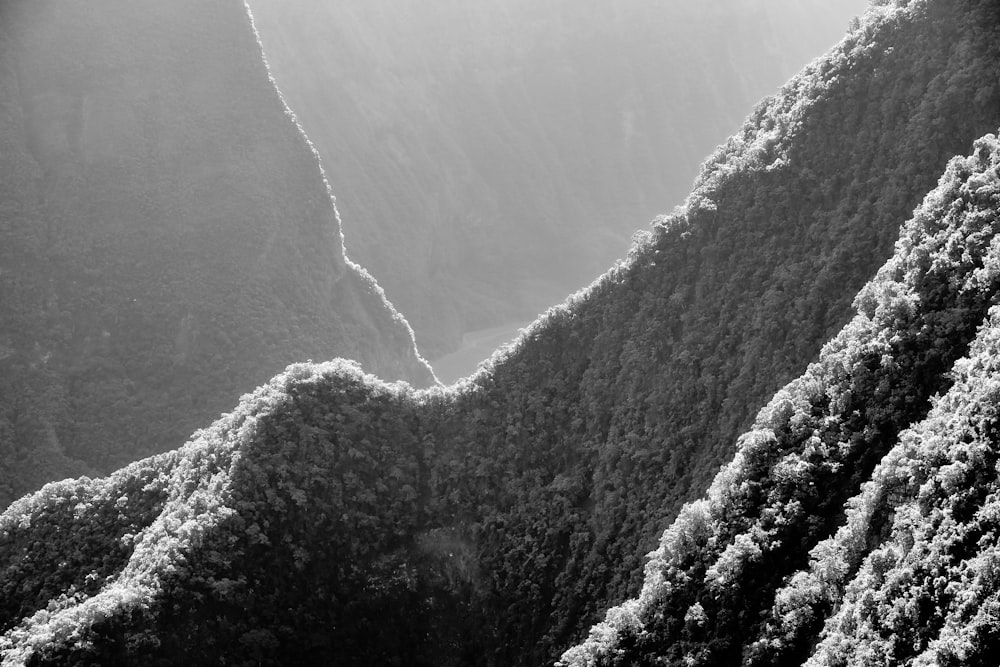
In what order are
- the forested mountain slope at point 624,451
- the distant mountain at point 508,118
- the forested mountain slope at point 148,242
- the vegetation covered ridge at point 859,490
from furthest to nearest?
the distant mountain at point 508,118 → the forested mountain slope at point 148,242 → the forested mountain slope at point 624,451 → the vegetation covered ridge at point 859,490

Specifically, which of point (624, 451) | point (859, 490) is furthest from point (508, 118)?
point (859, 490)

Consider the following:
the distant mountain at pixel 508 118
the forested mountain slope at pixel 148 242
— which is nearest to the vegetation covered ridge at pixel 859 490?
the forested mountain slope at pixel 148 242

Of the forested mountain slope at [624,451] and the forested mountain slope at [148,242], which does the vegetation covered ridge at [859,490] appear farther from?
the forested mountain slope at [148,242]

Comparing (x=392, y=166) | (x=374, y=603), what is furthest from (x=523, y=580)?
(x=392, y=166)

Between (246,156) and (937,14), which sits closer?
(937,14)

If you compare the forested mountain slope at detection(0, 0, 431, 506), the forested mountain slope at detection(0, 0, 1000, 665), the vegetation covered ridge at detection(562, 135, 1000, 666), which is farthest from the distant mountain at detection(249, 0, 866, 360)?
the vegetation covered ridge at detection(562, 135, 1000, 666)

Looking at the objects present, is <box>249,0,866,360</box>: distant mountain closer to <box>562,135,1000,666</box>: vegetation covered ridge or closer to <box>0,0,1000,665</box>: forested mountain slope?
<box>0,0,1000,665</box>: forested mountain slope

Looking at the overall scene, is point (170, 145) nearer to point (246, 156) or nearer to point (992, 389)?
point (246, 156)
